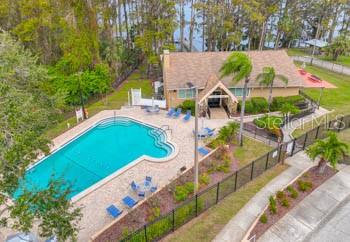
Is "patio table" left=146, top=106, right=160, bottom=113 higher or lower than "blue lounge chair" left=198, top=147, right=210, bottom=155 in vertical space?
higher

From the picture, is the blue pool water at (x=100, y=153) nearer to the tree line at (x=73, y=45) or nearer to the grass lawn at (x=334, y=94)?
the tree line at (x=73, y=45)

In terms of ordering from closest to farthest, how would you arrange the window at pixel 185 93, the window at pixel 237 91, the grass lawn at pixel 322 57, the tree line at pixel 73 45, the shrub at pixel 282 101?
the tree line at pixel 73 45
the shrub at pixel 282 101
the window at pixel 185 93
the window at pixel 237 91
the grass lawn at pixel 322 57

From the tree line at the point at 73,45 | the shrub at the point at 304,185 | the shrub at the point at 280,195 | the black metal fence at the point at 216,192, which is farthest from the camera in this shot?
the shrub at the point at 304,185

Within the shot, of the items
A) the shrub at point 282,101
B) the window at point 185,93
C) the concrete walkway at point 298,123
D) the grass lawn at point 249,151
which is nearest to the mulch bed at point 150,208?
the grass lawn at point 249,151

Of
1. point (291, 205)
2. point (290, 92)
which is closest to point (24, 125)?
point (291, 205)

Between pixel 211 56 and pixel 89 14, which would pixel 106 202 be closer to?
pixel 211 56

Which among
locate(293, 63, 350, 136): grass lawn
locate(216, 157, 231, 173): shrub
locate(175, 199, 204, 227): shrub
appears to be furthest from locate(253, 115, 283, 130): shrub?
locate(175, 199, 204, 227): shrub

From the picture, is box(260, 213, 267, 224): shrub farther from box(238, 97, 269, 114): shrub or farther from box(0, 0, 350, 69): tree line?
box(0, 0, 350, 69): tree line
